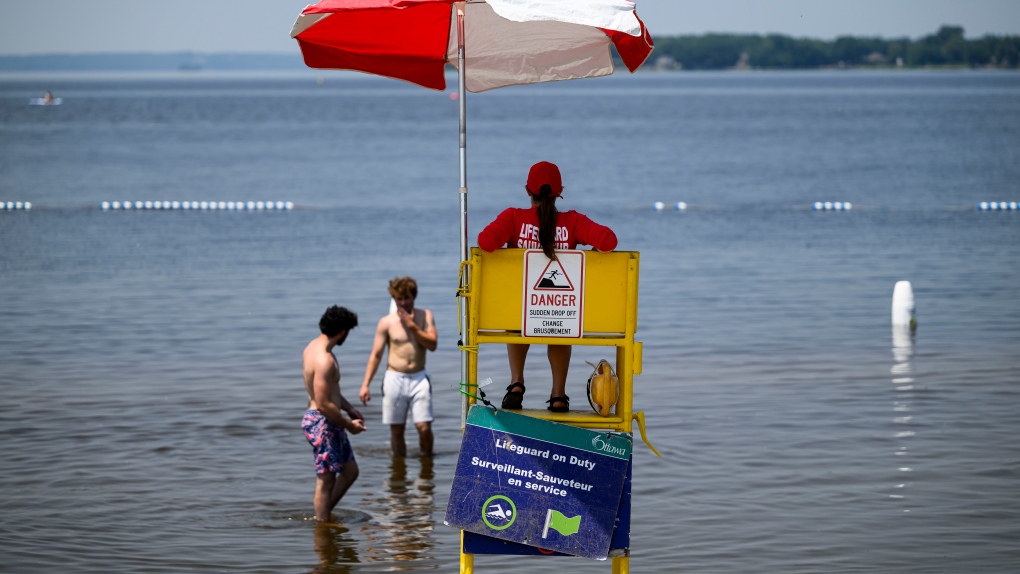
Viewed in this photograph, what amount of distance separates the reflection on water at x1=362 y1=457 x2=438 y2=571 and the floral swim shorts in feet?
2.01

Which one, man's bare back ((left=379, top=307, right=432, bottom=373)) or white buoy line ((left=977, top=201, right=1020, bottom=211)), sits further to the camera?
white buoy line ((left=977, top=201, right=1020, bottom=211))

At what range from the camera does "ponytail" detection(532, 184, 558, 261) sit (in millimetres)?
5625

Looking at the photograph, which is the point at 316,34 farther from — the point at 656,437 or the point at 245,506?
the point at 656,437

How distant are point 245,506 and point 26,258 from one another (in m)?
16.5

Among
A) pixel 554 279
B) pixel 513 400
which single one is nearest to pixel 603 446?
pixel 513 400

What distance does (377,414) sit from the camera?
12516 mm

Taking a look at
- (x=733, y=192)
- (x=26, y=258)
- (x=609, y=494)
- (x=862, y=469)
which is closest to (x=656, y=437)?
(x=862, y=469)

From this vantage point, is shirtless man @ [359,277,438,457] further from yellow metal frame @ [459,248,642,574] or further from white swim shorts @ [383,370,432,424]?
yellow metal frame @ [459,248,642,574]

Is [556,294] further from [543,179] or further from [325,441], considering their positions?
[325,441]

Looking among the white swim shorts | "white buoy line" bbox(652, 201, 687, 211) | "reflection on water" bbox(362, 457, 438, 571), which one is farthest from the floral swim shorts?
"white buoy line" bbox(652, 201, 687, 211)

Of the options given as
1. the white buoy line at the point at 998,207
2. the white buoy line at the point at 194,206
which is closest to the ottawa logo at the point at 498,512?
the white buoy line at the point at 194,206

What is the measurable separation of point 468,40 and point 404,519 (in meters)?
4.03

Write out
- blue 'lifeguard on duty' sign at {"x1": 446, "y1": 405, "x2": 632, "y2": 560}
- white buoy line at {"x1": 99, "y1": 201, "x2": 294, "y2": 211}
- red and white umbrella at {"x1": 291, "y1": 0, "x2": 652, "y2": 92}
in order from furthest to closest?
white buoy line at {"x1": 99, "y1": 201, "x2": 294, "y2": 211}, red and white umbrella at {"x1": 291, "y1": 0, "x2": 652, "y2": 92}, blue 'lifeguard on duty' sign at {"x1": 446, "y1": 405, "x2": 632, "y2": 560}

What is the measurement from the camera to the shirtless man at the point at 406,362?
10.2 meters
